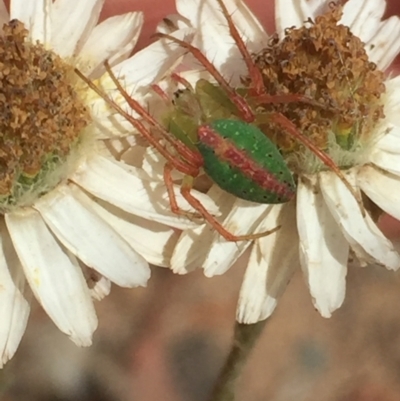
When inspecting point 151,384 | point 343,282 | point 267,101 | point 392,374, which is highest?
point 267,101

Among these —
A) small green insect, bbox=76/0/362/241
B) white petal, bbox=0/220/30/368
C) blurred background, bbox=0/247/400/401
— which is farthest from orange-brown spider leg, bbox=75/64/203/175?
blurred background, bbox=0/247/400/401

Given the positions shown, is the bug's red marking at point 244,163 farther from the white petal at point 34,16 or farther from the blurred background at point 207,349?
the blurred background at point 207,349

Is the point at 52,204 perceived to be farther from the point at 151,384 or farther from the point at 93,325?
the point at 151,384

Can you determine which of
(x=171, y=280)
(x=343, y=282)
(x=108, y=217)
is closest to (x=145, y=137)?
(x=108, y=217)

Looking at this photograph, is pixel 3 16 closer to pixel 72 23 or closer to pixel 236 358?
pixel 72 23

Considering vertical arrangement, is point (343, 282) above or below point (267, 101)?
below

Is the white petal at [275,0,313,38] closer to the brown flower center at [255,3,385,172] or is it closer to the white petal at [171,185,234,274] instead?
the brown flower center at [255,3,385,172]

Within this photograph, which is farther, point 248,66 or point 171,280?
point 171,280

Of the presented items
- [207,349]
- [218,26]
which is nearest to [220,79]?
[218,26]
